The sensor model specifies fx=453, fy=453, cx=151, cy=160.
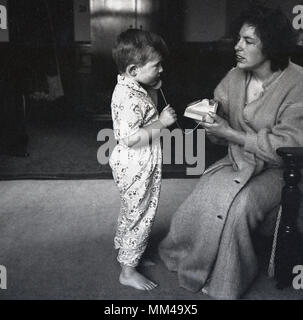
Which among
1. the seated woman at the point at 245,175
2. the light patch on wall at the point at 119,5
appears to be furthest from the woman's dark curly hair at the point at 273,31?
A: the light patch on wall at the point at 119,5

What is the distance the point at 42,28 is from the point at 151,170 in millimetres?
3483

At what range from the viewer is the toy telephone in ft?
5.82

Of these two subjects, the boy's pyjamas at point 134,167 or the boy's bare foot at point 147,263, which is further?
the boy's bare foot at point 147,263

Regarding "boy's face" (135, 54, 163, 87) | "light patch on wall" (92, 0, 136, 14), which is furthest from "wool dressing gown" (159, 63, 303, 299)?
"light patch on wall" (92, 0, 136, 14)

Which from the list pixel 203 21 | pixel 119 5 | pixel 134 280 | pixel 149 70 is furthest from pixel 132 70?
pixel 203 21

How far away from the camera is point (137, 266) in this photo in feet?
6.35

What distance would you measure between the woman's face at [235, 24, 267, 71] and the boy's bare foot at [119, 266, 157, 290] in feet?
3.04

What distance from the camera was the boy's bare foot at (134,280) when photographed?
1.76 metres

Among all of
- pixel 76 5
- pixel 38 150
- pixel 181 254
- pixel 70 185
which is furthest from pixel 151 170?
pixel 76 5

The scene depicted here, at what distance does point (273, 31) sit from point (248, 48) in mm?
111

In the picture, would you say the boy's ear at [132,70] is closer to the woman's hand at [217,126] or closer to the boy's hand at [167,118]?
the boy's hand at [167,118]

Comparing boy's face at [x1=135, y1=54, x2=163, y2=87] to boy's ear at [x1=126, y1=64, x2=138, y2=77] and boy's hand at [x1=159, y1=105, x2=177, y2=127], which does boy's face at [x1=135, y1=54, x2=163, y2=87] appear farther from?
boy's hand at [x1=159, y1=105, x2=177, y2=127]

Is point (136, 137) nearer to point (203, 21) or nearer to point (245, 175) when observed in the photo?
point (245, 175)
